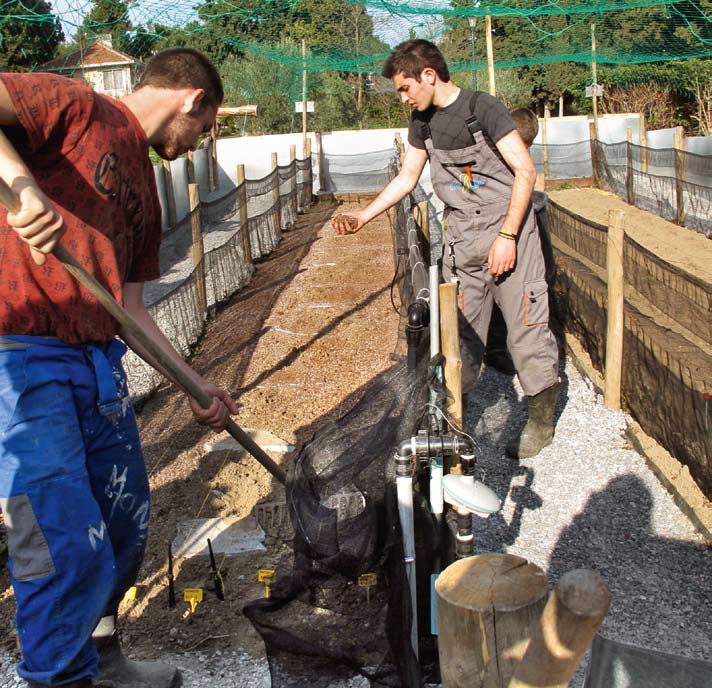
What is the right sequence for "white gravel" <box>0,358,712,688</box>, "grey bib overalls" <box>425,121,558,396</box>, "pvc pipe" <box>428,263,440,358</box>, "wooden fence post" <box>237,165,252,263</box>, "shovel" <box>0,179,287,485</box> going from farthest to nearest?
"wooden fence post" <box>237,165,252,263</box> < "grey bib overalls" <box>425,121,558,396</box> < "pvc pipe" <box>428,263,440,358</box> < "white gravel" <box>0,358,712,688</box> < "shovel" <box>0,179,287,485</box>

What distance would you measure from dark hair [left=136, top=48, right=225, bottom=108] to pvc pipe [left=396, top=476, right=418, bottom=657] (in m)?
1.31

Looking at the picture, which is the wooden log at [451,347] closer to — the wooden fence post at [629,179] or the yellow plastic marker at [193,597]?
the yellow plastic marker at [193,597]

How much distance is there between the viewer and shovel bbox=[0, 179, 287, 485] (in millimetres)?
1897

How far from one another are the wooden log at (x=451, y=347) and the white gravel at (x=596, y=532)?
0.92m

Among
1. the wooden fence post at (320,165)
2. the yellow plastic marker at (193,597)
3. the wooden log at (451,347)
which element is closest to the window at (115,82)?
the wooden fence post at (320,165)

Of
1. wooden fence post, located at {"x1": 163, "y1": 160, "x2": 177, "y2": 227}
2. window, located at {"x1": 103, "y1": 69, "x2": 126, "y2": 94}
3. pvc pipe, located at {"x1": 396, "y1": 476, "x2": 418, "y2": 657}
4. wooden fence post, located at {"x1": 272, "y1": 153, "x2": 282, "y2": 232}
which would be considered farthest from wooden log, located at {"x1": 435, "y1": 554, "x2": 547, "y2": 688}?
window, located at {"x1": 103, "y1": 69, "x2": 126, "y2": 94}

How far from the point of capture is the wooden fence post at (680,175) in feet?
46.6

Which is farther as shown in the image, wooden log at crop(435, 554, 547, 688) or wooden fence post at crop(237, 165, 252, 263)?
wooden fence post at crop(237, 165, 252, 263)

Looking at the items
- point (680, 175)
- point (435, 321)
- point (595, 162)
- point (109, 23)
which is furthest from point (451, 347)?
point (595, 162)

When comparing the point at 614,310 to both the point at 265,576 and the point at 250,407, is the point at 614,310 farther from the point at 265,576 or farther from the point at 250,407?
the point at 265,576

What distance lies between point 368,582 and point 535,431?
2128 millimetres

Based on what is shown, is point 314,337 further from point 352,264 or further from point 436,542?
point 436,542

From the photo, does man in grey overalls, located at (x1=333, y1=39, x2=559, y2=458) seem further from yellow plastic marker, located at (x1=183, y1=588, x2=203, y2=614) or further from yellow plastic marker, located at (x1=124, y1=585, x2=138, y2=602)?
yellow plastic marker, located at (x1=124, y1=585, x2=138, y2=602)

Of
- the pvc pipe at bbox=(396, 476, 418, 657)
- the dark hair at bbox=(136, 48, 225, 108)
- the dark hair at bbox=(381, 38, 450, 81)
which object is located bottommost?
the pvc pipe at bbox=(396, 476, 418, 657)
